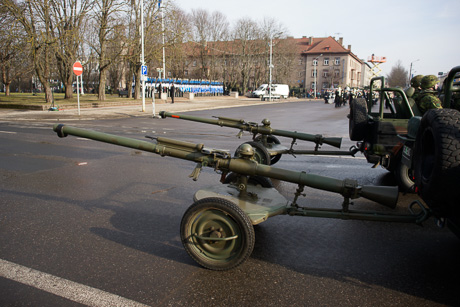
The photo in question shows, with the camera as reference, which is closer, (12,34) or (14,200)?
(14,200)

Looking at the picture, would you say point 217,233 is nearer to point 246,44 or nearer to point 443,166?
point 443,166

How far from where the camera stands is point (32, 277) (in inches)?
132

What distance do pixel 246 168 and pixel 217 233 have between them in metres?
0.69

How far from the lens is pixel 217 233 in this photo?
3.45 m

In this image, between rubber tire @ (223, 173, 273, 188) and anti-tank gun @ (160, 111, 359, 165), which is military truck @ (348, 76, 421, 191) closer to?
anti-tank gun @ (160, 111, 359, 165)

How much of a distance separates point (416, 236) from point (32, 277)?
13.5 feet

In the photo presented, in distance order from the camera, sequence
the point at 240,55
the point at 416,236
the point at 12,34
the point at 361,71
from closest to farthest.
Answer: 1. the point at 416,236
2. the point at 12,34
3. the point at 240,55
4. the point at 361,71

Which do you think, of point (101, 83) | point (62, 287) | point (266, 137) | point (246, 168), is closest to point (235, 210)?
point (246, 168)

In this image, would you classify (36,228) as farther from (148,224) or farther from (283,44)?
(283,44)

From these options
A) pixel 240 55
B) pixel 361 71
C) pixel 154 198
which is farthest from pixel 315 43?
pixel 154 198

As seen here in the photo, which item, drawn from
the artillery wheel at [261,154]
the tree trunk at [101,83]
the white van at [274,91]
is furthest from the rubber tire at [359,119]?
the white van at [274,91]

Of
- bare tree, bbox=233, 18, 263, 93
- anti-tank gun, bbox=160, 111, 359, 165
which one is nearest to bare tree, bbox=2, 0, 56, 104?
anti-tank gun, bbox=160, 111, 359, 165

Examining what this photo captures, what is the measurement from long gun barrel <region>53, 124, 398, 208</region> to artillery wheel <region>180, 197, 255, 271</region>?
1.46 ft

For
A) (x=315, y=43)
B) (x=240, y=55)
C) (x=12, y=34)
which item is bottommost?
(x=12, y=34)
